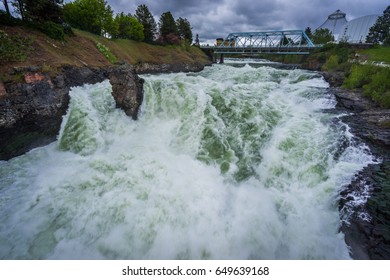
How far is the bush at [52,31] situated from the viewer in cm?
1903

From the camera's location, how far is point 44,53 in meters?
15.3

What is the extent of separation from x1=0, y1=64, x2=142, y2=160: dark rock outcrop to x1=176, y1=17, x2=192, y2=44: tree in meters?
49.1

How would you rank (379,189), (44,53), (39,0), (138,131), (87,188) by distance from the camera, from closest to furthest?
(379,189)
(87,188)
(138,131)
(44,53)
(39,0)

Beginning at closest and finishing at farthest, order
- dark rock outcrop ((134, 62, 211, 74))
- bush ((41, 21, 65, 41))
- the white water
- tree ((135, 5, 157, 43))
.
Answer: the white water, bush ((41, 21, 65, 41)), dark rock outcrop ((134, 62, 211, 74)), tree ((135, 5, 157, 43))

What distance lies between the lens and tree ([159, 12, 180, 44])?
45719mm

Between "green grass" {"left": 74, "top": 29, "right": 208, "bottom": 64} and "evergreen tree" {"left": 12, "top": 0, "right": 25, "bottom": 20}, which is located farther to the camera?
"green grass" {"left": 74, "top": 29, "right": 208, "bottom": 64}

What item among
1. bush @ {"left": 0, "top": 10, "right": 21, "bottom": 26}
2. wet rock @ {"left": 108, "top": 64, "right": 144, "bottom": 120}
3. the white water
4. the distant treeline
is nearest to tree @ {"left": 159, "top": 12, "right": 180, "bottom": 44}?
the distant treeline

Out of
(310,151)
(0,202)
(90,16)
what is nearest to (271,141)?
(310,151)

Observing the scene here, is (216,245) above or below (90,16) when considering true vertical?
below

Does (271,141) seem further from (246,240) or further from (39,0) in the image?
Answer: (39,0)

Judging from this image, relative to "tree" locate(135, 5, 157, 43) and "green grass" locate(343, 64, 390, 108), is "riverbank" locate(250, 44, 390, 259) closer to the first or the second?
"green grass" locate(343, 64, 390, 108)

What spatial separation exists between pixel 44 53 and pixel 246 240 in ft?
61.9

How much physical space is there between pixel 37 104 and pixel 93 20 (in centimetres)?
2948

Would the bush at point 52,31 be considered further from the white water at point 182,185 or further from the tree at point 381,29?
the tree at point 381,29
